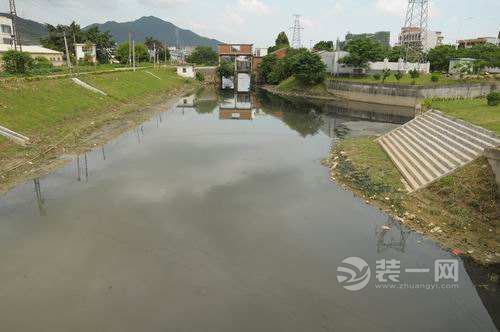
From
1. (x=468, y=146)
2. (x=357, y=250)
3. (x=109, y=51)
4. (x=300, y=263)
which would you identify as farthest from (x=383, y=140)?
(x=109, y=51)

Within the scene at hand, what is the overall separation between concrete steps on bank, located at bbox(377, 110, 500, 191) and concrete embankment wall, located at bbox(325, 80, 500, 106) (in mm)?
30493

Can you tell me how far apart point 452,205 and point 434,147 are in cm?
741

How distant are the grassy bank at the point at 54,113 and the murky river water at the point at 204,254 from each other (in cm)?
357

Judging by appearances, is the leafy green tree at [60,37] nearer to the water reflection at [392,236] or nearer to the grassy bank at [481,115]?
the grassy bank at [481,115]

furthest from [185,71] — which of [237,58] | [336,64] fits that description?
[336,64]

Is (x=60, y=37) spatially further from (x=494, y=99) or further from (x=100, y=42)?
(x=494, y=99)

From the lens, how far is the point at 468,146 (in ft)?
64.8

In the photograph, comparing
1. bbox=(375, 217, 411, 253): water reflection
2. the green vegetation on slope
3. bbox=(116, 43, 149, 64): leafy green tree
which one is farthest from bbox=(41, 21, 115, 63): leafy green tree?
bbox=(375, 217, 411, 253): water reflection

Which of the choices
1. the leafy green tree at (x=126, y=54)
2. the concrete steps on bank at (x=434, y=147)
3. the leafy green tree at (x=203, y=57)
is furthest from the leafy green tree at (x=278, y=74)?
the leafy green tree at (x=203, y=57)

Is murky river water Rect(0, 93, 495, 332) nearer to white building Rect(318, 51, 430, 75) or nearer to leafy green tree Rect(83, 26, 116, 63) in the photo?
white building Rect(318, 51, 430, 75)

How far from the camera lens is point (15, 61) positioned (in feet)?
147

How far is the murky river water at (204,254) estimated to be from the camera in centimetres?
1055

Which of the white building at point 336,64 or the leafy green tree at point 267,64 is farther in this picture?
the leafy green tree at point 267,64

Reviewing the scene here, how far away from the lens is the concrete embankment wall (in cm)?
5734
